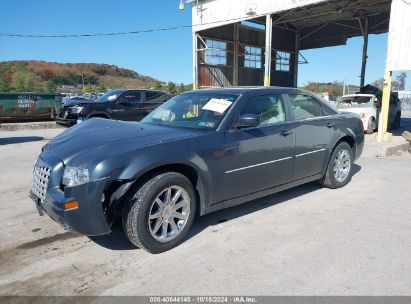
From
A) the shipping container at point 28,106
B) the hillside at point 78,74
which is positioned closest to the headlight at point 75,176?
the shipping container at point 28,106

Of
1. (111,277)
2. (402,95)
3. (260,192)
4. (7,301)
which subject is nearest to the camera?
(7,301)

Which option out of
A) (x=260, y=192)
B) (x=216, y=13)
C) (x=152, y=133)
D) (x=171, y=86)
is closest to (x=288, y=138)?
(x=260, y=192)

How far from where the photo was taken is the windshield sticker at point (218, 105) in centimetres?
395

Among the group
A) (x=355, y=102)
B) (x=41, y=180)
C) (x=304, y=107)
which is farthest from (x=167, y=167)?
(x=355, y=102)

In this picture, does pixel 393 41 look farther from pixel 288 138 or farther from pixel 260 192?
pixel 260 192

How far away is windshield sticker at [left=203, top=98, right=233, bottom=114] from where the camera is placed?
13.0ft

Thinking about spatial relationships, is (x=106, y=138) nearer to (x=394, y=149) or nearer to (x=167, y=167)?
(x=167, y=167)

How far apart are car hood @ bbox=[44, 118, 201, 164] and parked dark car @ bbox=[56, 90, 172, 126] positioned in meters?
8.01

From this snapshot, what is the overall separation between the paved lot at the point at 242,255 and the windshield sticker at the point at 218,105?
1342 mm

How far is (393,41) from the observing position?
34.3ft

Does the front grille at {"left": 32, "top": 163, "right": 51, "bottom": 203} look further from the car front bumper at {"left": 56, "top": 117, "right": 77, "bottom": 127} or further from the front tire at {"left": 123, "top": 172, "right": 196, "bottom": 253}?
the car front bumper at {"left": 56, "top": 117, "right": 77, "bottom": 127}

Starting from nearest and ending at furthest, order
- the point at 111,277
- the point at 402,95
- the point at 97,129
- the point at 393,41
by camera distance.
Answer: the point at 111,277 < the point at 97,129 < the point at 393,41 < the point at 402,95

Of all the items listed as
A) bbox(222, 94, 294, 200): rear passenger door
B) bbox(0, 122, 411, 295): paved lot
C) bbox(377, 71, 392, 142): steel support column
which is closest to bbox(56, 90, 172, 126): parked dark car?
bbox(0, 122, 411, 295): paved lot

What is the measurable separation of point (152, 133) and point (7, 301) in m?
1.90
